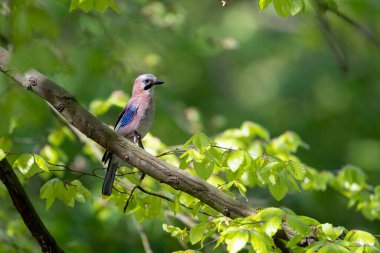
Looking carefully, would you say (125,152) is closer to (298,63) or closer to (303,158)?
(303,158)

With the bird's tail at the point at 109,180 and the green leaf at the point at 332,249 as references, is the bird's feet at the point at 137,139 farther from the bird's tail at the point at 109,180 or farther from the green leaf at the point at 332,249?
the green leaf at the point at 332,249

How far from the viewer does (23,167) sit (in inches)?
145

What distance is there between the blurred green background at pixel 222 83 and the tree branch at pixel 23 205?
172 centimetres

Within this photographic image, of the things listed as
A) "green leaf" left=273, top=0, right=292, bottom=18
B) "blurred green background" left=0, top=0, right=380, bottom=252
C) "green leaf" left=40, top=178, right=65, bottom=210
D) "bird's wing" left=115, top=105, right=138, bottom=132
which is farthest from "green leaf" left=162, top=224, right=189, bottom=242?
"blurred green background" left=0, top=0, right=380, bottom=252

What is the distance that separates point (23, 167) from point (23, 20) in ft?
5.23

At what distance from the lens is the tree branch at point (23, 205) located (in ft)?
12.2

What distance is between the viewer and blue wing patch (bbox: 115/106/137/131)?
540cm

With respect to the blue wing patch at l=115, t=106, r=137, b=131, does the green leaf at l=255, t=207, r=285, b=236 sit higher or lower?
lower

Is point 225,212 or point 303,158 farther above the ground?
point 303,158

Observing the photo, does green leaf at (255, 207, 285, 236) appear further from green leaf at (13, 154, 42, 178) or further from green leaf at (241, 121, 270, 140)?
green leaf at (241, 121, 270, 140)

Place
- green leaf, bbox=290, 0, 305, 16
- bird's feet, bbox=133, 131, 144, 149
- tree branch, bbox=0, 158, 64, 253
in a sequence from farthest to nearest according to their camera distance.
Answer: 1. bird's feet, bbox=133, 131, 144, 149
2. tree branch, bbox=0, 158, 64, 253
3. green leaf, bbox=290, 0, 305, 16

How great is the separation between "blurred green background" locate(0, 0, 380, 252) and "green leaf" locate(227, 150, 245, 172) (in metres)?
2.58

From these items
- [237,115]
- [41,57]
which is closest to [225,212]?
[41,57]

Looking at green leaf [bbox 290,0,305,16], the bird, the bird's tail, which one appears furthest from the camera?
the bird
